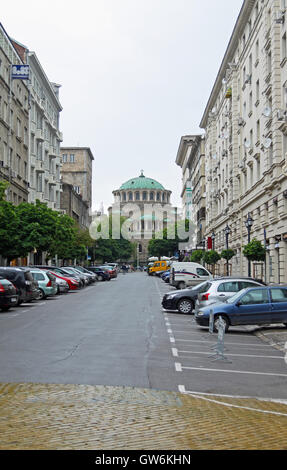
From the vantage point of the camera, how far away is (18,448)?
5.73 metres

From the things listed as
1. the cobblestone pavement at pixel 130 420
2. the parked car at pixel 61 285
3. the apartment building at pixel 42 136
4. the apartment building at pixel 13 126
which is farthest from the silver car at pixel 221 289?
the apartment building at pixel 42 136

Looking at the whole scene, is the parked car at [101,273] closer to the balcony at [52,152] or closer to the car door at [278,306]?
the balcony at [52,152]

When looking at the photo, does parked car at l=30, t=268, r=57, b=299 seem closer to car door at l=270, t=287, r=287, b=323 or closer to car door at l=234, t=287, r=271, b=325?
car door at l=234, t=287, r=271, b=325

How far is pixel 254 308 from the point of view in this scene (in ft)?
59.0

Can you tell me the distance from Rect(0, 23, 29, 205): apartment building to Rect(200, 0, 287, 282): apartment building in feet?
60.6

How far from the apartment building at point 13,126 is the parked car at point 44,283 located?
1602 centimetres

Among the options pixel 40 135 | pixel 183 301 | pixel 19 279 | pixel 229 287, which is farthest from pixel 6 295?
pixel 40 135

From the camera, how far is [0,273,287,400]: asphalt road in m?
10.1

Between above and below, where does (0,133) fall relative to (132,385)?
above

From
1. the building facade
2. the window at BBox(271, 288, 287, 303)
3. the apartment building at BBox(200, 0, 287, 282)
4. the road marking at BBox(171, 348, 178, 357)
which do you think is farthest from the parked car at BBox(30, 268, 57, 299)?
the building facade

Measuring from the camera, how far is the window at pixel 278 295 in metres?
18.2

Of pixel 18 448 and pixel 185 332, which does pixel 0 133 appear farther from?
pixel 18 448
